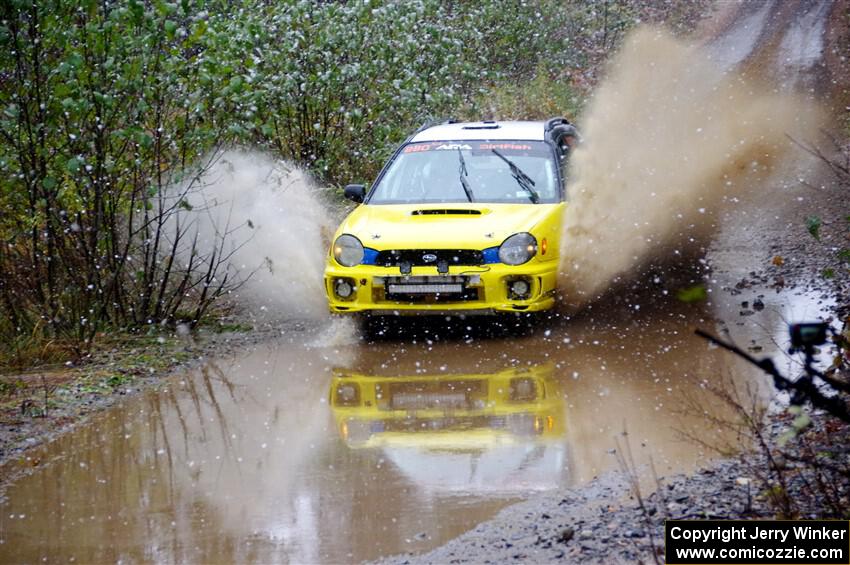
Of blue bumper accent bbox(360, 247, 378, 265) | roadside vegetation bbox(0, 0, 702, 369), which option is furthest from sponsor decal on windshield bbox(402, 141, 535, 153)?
blue bumper accent bbox(360, 247, 378, 265)

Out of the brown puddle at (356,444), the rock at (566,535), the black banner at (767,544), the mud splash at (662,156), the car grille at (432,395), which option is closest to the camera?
the black banner at (767,544)

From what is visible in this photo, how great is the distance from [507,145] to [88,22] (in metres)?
4.17

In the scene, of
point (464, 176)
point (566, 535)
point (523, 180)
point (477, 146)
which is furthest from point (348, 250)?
point (566, 535)

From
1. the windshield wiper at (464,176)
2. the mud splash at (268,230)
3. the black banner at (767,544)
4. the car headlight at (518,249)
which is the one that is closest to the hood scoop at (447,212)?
the windshield wiper at (464,176)

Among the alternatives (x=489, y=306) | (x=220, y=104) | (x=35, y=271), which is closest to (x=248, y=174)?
(x=220, y=104)

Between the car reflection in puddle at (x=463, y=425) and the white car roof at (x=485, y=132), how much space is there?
3433mm

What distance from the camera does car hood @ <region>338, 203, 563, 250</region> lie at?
10055mm

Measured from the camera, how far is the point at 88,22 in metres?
10.1

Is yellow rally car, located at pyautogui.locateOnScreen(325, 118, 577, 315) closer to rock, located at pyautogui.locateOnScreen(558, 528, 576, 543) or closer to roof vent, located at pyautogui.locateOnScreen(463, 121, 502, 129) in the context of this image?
roof vent, located at pyautogui.locateOnScreen(463, 121, 502, 129)

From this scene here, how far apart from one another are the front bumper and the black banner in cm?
543

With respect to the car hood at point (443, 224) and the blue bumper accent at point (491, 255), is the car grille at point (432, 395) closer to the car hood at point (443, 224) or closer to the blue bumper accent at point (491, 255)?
the blue bumper accent at point (491, 255)

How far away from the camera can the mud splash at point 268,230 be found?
1246 centimetres

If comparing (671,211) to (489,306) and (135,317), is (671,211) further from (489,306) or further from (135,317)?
(135,317)

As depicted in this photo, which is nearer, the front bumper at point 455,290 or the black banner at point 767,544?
the black banner at point 767,544
